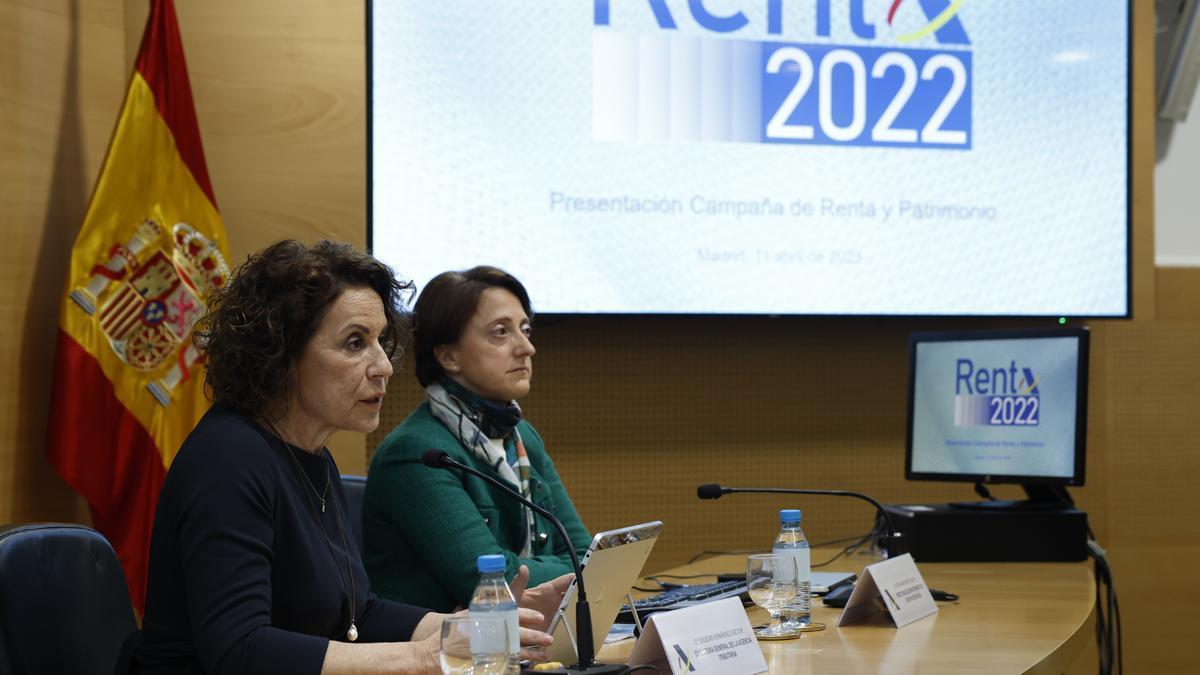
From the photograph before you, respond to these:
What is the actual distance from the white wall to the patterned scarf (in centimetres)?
295

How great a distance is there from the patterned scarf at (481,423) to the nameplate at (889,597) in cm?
76

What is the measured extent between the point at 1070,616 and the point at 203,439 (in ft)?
5.21

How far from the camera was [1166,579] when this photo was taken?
4.29 metres

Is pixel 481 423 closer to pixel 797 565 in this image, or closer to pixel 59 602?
pixel 797 565

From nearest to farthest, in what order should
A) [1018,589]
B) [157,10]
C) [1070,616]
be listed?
1. [1070,616]
2. [1018,589]
3. [157,10]

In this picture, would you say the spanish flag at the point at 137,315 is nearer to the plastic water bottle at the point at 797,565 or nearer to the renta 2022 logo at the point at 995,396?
the plastic water bottle at the point at 797,565

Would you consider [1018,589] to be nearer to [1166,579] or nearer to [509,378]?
[509,378]

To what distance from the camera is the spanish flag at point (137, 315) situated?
2.96 meters

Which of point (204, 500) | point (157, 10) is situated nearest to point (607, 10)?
point (157, 10)

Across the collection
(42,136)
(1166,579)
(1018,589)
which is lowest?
(1166,579)

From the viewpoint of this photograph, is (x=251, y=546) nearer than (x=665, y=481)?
Yes

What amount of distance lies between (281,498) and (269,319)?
257 mm

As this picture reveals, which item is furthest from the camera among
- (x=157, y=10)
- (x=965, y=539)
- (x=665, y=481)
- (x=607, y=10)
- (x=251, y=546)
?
(x=665, y=481)

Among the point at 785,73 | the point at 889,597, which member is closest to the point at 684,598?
the point at 889,597
